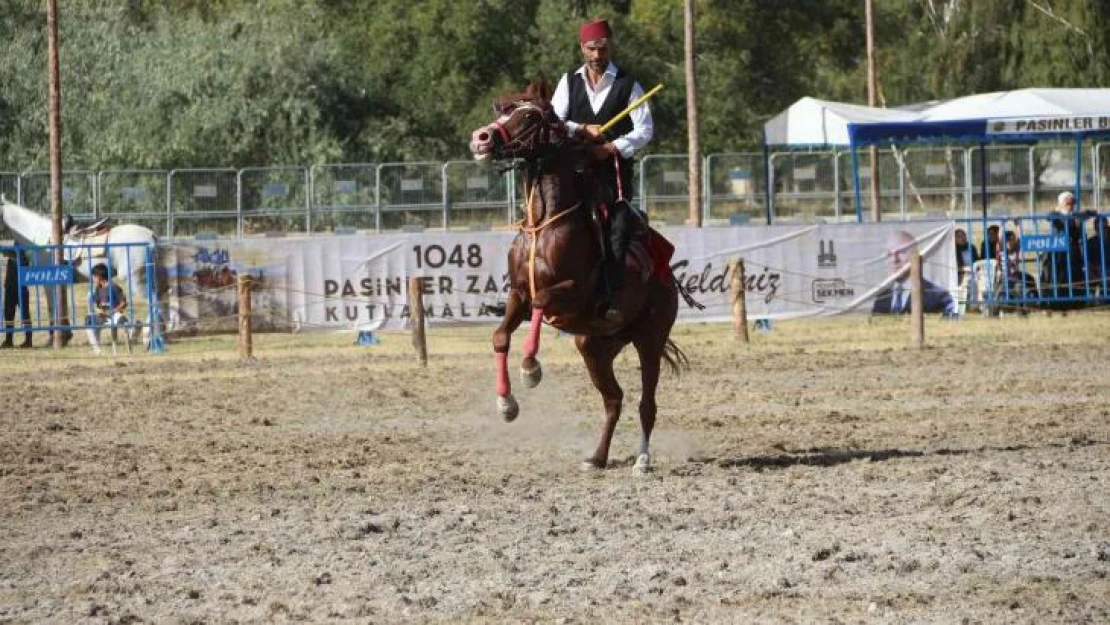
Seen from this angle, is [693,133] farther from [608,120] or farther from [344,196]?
[608,120]

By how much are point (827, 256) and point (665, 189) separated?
545 inches

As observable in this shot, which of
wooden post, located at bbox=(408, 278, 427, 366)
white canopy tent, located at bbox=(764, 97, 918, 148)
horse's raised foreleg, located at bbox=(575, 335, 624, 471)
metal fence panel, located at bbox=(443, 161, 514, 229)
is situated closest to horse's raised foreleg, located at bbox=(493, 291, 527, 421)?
horse's raised foreleg, located at bbox=(575, 335, 624, 471)

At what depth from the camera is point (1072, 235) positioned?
2772 cm

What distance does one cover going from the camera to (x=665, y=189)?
136 ft

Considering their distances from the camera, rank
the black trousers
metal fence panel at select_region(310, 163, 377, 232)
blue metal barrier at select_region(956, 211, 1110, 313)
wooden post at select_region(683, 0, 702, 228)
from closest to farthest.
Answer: the black trousers, blue metal barrier at select_region(956, 211, 1110, 313), wooden post at select_region(683, 0, 702, 228), metal fence panel at select_region(310, 163, 377, 232)

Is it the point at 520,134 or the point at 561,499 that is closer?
the point at 561,499

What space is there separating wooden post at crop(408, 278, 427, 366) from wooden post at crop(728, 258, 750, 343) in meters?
4.34

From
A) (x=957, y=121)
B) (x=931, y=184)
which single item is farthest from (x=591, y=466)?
(x=931, y=184)

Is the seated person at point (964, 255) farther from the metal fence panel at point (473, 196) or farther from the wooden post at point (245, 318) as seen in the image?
the metal fence panel at point (473, 196)

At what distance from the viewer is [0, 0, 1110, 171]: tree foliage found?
49.8m

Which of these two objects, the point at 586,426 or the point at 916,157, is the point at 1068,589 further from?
the point at 916,157

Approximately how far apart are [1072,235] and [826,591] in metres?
20.7

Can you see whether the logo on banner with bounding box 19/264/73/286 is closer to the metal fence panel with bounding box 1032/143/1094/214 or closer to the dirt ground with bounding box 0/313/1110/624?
the dirt ground with bounding box 0/313/1110/624

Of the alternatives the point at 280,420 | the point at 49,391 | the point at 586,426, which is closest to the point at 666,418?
the point at 586,426
